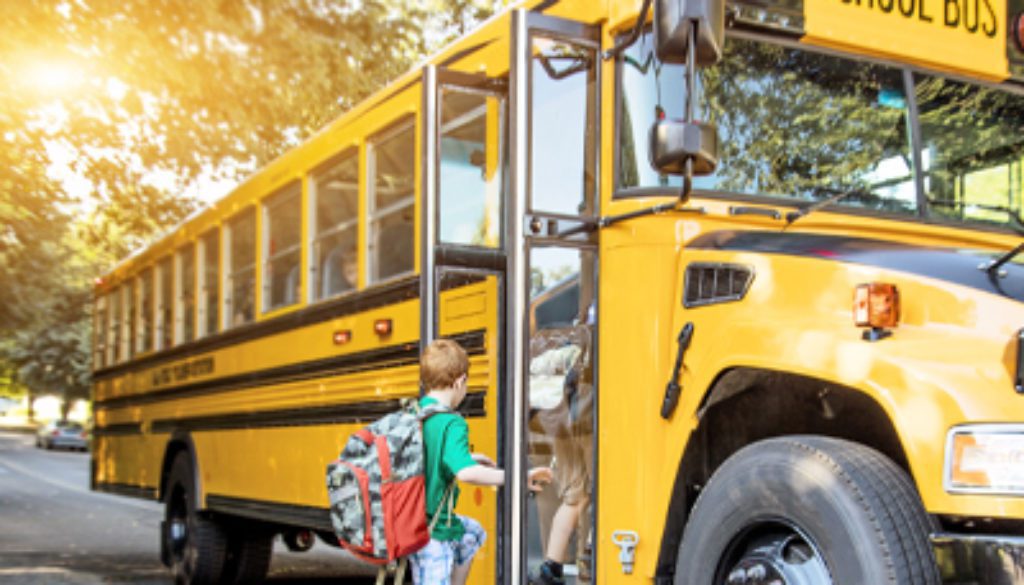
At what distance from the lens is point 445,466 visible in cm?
408

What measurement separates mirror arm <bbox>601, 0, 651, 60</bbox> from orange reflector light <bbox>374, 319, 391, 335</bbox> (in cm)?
200

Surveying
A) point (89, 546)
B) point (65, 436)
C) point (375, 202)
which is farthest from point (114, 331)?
point (65, 436)

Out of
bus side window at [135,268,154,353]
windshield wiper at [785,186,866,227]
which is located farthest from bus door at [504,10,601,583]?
bus side window at [135,268,154,353]

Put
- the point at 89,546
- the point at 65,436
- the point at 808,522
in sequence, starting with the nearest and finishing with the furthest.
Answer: the point at 808,522
the point at 89,546
the point at 65,436

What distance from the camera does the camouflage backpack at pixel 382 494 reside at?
390 centimetres

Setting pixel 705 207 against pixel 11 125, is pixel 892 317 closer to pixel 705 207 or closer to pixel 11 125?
pixel 705 207

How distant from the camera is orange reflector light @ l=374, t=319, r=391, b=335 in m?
5.90

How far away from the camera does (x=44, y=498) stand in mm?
20797

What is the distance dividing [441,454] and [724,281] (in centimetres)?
101

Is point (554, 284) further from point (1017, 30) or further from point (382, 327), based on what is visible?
point (1017, 30)

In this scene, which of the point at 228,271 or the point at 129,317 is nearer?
the point at 228,271

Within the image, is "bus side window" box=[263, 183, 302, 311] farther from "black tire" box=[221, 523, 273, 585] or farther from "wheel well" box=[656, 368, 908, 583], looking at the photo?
"wheel well" box=[656, 368, 908, 583]

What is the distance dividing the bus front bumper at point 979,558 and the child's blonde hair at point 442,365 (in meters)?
1.60

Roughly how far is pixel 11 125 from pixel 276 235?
3.56 m
